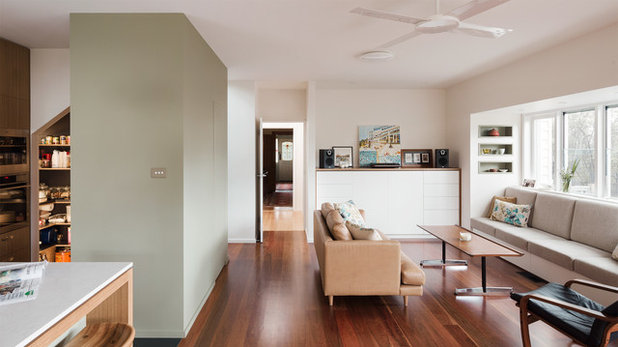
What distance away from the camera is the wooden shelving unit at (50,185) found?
3756 mm

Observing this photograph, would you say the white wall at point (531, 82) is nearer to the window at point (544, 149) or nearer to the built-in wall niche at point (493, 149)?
the built-in wall niche at point (493, 149)

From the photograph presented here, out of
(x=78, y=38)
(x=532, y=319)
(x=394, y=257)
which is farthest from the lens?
(x=394, y=257)

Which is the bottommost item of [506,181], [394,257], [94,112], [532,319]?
[532,319]

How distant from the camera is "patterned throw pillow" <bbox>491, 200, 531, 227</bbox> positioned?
4.78 metres

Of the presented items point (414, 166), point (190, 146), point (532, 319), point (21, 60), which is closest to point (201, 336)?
point (190, 146)

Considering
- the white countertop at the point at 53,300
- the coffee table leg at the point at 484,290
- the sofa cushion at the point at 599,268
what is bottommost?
the coffee table leg at the point at 484,290

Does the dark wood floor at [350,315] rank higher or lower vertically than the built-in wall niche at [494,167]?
lower

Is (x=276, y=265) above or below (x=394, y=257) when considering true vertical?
below

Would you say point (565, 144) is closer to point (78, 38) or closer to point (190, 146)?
point (190, 146)

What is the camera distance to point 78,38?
107 inches

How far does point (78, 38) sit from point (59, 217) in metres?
2.44

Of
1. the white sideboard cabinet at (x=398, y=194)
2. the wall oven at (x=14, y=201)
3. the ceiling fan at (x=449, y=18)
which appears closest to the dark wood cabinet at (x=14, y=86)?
the wall oven at (x=14, y=201)

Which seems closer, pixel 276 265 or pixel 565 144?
pixel 276 265

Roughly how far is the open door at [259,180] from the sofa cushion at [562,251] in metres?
3.72
